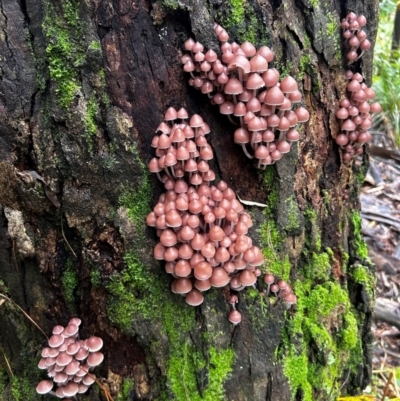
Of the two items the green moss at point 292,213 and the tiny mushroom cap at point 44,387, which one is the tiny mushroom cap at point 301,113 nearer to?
the green moss at point 292,213

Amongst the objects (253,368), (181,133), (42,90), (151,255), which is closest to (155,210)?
(151,255)

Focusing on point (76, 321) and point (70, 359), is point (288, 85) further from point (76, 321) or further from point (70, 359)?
point (70, 359)

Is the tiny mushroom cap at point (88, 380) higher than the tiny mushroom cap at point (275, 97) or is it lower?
lower

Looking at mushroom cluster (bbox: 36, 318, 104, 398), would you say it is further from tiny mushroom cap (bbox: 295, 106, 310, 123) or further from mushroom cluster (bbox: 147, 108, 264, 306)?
tiny mushroom cap (bbox: 295, 106, 310, 123)

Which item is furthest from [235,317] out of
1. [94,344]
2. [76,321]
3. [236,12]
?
[236,12]

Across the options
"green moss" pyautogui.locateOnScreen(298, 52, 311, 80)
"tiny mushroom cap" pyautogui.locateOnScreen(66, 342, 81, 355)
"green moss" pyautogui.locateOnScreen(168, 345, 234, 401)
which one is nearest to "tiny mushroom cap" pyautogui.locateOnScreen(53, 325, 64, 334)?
"tiny mushroom cap" pyautogui.locateOnScreen(66, 342, 81, 355)

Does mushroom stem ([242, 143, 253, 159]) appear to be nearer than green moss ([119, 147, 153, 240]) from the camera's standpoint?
No

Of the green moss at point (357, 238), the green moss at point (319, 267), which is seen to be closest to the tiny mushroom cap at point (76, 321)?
the green moss at point (319, 267)
